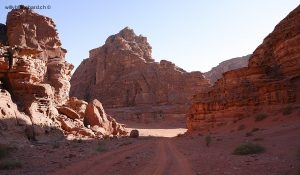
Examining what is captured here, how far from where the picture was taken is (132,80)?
81688 mm

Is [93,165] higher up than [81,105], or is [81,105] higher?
[81,105]

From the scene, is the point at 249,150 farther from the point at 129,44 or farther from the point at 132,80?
the point at 129,44

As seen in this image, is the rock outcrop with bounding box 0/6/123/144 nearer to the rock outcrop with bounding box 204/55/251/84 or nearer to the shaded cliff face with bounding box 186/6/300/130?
the shaded cliff face with bounding box 186/6/300/130

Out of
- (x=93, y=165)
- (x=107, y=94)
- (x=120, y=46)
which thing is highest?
(x=120, y=46)

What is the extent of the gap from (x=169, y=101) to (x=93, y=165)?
67.4 m

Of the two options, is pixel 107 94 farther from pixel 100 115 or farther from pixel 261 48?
pixel 261 48

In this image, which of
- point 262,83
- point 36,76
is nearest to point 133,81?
point 262,83

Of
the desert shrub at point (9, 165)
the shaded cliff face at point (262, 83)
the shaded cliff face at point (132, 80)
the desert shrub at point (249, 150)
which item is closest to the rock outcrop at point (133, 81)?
the shaded cliff face at point (132, 80)

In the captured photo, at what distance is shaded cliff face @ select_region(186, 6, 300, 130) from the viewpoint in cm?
2753

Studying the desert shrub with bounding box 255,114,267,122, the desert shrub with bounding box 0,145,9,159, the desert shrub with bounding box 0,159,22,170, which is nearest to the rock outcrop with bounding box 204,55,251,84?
the desert shrub with bounding box 255,114,267,122

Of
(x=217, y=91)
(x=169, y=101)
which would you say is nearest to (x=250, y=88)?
(x=217, y=91)

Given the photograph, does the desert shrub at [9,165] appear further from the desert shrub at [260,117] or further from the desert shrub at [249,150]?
the desert shrub at [260,117]

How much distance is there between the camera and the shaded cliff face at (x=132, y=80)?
8031 centimetres

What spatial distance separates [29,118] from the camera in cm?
2247
